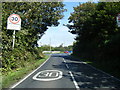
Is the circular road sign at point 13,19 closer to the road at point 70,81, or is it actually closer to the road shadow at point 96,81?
the road at point 70,81

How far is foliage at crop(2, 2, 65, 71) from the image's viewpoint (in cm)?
1406

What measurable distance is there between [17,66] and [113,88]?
10.0 m

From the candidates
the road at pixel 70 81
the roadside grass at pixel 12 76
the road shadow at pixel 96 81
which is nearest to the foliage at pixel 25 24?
the roadside grass at pixel 12 76

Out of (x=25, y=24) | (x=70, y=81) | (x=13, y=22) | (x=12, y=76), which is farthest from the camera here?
(x=25, y=24)

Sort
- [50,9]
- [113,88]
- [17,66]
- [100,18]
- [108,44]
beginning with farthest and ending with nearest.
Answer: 1. [50,9]
2. [100,18]
3. [108,44]
4. [17,66]
5. [113,88]

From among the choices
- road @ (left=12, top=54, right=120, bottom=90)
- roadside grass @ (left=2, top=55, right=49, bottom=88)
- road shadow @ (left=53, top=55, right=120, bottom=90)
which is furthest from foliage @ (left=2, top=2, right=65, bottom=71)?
road shadow @ (left=53, top=55, right=120, bottom=90)

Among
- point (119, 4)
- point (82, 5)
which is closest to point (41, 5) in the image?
point (119, 4)

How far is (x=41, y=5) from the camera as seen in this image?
79.9ft

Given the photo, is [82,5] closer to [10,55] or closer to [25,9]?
[25,9]

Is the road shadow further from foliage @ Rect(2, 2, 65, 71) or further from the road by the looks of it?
foliage @ Rect(2, 2, 65, 71)

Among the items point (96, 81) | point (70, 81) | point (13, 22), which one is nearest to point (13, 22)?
point (13, 22)

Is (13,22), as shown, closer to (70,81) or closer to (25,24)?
(70,81)

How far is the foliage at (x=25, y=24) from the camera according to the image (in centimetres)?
1406

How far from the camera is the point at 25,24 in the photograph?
23.2 metres
